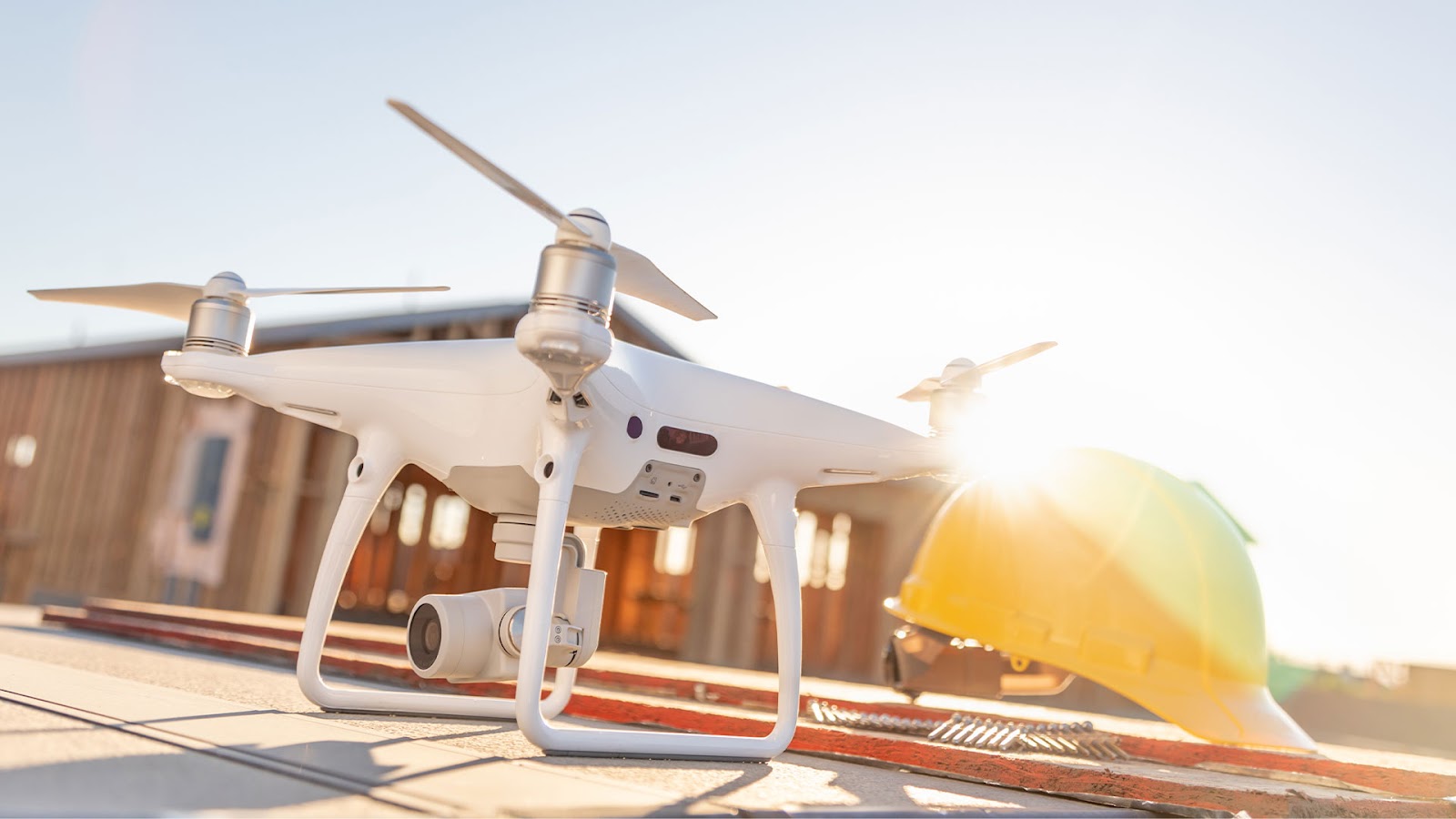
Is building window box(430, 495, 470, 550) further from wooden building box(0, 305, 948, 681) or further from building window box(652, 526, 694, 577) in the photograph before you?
building window box(652, 526, 694, 577)

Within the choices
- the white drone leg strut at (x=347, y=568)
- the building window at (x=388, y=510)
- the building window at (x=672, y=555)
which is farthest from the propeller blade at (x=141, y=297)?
the building window at (x=672, y=555)

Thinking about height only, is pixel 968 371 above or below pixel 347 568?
above

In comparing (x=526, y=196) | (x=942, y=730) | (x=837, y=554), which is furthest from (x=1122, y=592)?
(x=837, y=554)

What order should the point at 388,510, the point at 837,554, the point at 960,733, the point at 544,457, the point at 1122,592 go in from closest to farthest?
1. the point at 544,457
2. the point at 960,733
3. the point at 1122,592
4. the point at 388,510
5. the point at 837,554

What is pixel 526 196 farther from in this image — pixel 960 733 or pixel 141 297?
pixel 960 733

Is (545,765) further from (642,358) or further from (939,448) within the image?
(939,448)

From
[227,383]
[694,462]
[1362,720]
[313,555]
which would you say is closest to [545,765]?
[694,462]
